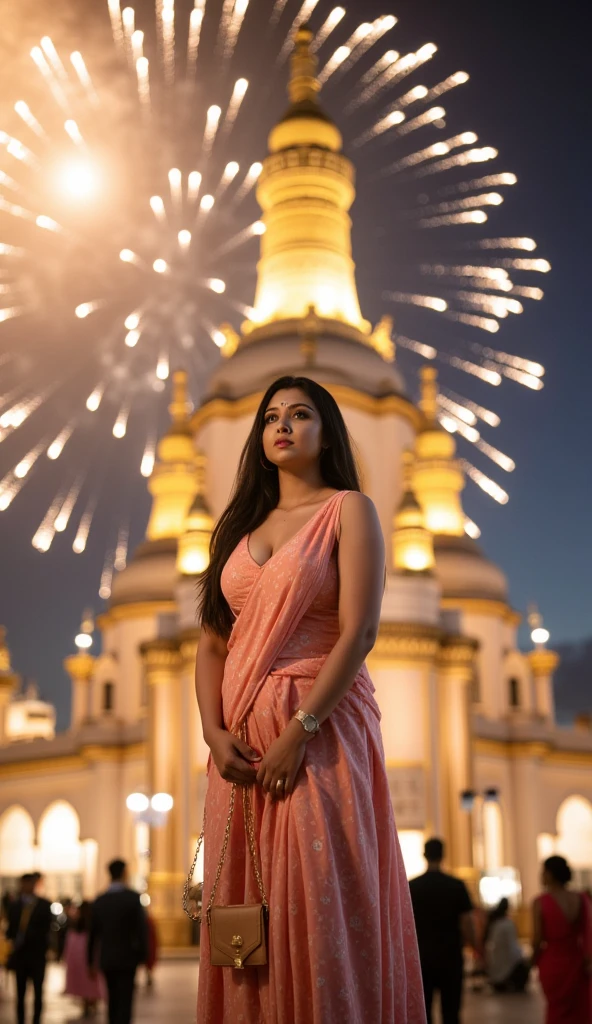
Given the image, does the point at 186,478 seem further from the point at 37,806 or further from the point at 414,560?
the point at 37,806

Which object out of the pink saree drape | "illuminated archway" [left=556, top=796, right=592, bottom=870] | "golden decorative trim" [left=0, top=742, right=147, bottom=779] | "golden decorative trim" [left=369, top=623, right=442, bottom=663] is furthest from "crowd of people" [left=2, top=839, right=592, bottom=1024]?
"illuminated archway" [left=556, top=796, right=592, bottom=870]

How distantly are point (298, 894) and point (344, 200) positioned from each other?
34259mm

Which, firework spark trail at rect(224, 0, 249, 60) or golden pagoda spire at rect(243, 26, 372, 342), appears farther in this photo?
golden pagoda spire at rect(243, 26, 372, 342)

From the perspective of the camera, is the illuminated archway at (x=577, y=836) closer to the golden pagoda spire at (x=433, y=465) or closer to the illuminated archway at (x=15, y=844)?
the golden pagoda spire at (x=433, y=465)

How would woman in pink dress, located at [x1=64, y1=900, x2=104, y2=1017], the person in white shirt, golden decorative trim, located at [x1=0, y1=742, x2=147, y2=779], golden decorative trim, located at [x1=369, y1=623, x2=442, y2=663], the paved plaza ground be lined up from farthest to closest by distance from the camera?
golden decorative trim, located at [x1=0, y1=742, x2=147, y2=779], golden decorative trim, located at [x1=369, y1=623, x2=442, y2=663], the person in white shirt, woman in pink dress, located at [x1=64, y1=900, x2=104, y2=1017], the paved plaza ground

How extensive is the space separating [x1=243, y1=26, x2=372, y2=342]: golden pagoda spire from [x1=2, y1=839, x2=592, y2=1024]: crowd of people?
25.1 m

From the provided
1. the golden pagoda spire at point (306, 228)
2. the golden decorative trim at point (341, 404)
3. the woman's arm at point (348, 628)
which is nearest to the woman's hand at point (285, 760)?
the woman's arm at point (348, 628)

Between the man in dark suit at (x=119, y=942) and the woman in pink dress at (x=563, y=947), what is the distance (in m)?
3.06

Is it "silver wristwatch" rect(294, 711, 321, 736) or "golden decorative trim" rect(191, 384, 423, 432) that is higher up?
"golden decorative trim" rect(191, 384, 423, 432)

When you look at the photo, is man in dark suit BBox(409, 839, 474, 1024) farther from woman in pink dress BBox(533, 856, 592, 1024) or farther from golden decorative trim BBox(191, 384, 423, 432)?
golden decorative trim BBox(191, 384, 423, 432)

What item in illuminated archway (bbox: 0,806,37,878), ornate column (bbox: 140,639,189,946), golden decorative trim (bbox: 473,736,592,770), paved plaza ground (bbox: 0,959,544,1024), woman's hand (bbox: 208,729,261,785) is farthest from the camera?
illuminated archway (bbox: 0,806,37,878)

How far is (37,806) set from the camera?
3844 cm

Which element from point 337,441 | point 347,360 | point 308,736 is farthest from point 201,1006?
point 347,360

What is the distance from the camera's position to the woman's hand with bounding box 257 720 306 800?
3721 mm
